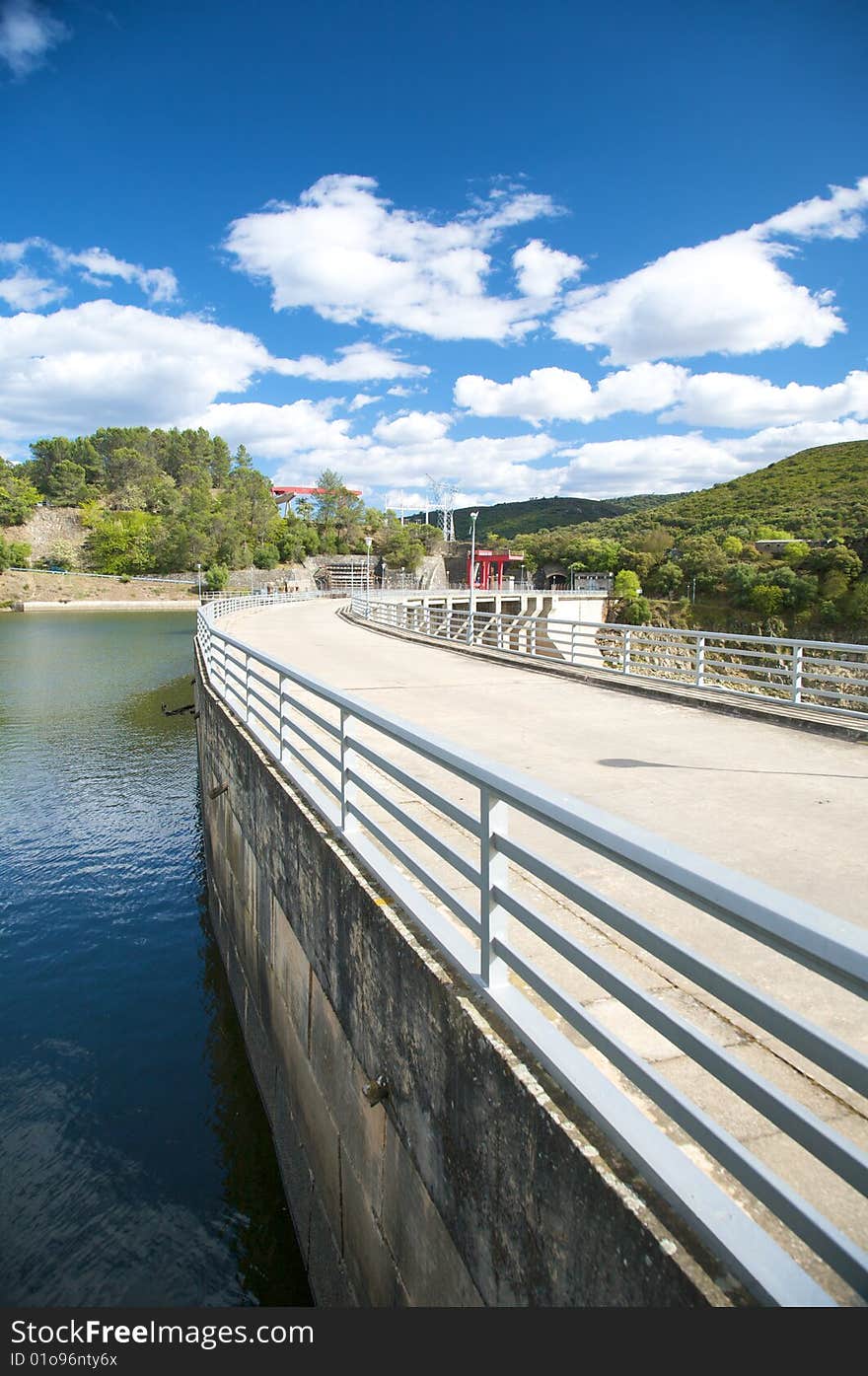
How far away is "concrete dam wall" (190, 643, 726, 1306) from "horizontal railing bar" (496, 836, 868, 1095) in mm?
764

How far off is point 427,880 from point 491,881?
38.5 inches

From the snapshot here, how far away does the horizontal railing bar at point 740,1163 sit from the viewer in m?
1.82

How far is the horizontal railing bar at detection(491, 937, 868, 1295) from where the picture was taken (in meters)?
1.82

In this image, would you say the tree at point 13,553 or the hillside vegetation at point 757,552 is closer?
the hillside vegetation at point 757,552

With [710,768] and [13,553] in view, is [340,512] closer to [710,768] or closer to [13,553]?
[13,553]

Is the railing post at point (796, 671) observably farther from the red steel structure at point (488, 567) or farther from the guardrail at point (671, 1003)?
the red steel structure at point (488, 567)

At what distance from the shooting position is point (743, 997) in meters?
2.00

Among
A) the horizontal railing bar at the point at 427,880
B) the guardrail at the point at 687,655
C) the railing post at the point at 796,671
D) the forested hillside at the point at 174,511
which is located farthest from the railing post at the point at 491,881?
the forested hillside at the point at 174,511

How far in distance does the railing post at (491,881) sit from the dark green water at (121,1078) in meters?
4.68

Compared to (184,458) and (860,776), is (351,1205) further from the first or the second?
(184,458)

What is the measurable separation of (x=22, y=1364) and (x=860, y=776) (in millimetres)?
7828

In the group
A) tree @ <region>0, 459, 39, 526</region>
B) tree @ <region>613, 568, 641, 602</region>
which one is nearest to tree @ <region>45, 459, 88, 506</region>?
tree @ <region>0, 459, 39, 526</region>

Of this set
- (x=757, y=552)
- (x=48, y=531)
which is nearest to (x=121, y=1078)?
(x=757, y=552)

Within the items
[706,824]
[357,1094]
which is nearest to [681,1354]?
[357,1094]
